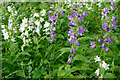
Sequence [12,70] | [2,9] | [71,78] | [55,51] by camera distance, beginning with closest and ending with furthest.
A: [71,78] < [12,70] < [55,51] < [2,9]

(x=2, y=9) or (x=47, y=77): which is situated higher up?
(x=2, y=9)

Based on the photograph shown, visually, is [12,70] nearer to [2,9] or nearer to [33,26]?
[33,26]

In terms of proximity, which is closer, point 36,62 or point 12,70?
point 12,70

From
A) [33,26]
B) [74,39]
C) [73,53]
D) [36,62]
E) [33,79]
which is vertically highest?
[33,26]

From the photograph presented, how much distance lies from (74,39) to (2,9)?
9.04 feet

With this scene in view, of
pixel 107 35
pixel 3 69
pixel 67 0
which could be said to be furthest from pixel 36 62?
pixel 67 0

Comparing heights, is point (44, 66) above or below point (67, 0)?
below

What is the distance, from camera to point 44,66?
2.99 meters

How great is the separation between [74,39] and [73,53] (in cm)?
25

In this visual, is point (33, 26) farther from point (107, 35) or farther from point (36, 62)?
point (107, 35)

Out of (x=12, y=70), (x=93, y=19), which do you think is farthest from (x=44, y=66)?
(x=93, y=19)

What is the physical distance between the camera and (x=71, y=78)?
2.41 m

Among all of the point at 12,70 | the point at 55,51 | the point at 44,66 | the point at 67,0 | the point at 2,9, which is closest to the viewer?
the point at 12,70

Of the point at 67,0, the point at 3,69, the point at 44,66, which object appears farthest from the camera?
the point at 67,0
